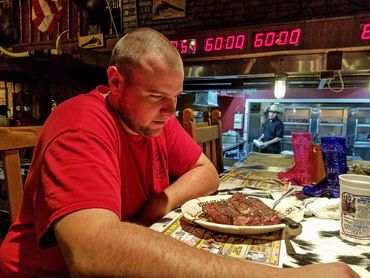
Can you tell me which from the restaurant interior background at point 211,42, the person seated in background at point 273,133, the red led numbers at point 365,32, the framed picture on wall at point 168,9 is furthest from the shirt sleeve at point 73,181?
the person seated in background at point 273,133

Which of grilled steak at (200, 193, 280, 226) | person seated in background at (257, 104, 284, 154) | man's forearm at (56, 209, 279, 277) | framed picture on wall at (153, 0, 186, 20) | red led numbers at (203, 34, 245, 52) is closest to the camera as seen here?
man's forearm at (56, 209, 279, 277)

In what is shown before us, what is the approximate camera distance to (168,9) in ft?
14.2

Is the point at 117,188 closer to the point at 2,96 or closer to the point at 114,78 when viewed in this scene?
the point at 114,78

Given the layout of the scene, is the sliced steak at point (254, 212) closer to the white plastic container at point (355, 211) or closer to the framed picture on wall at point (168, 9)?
the white plastic container at point (355, 211)

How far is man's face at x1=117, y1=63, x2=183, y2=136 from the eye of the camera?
94 cm

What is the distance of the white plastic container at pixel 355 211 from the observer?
0.85 meters

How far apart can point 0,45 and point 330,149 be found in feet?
20.0

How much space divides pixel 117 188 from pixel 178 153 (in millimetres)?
679

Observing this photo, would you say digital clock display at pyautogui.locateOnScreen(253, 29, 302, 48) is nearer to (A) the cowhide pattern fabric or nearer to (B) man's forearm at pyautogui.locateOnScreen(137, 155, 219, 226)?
(B) man's forearm at pyautogui.locateOnScreen(137, 155, 219, 226)

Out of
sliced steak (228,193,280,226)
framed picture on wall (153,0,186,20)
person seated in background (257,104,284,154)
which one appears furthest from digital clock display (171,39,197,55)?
person seated in background (257,104,284,154)

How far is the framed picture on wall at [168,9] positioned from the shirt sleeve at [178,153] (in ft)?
11.0

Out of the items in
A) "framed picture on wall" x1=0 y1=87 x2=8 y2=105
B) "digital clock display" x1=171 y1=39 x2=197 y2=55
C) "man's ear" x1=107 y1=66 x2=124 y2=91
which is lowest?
"man's ear" x1=107 y1=66 x2=124 y2=91

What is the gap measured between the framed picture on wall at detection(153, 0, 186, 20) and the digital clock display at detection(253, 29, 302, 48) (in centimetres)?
128

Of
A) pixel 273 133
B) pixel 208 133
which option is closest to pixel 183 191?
pixel 208 133
